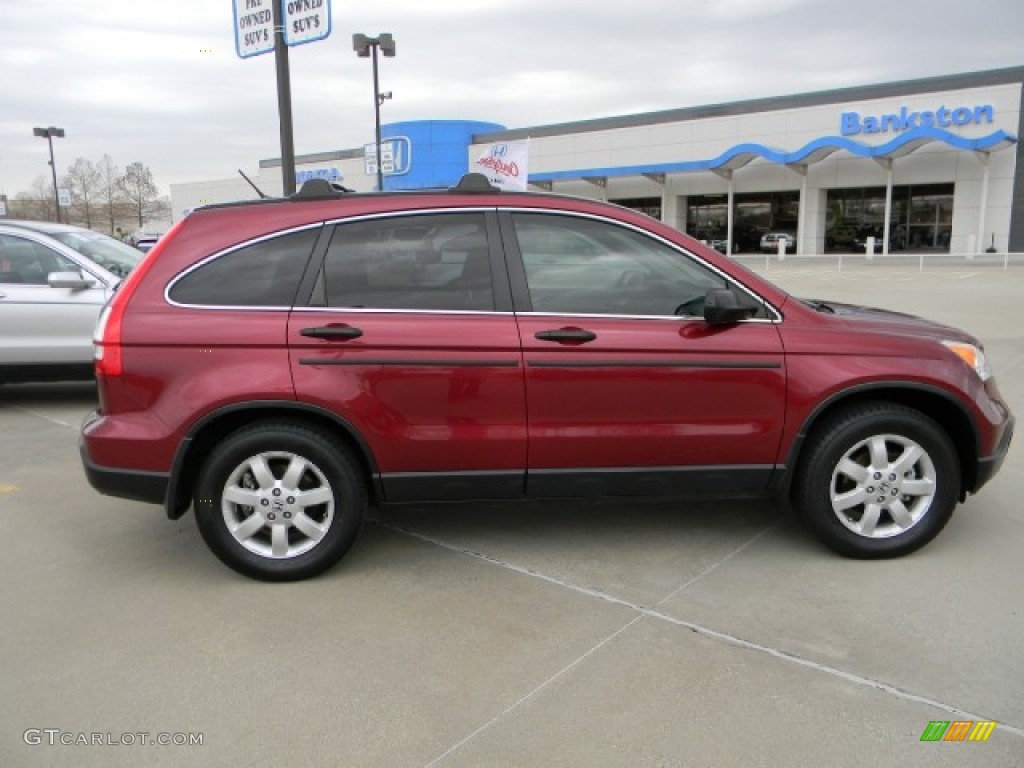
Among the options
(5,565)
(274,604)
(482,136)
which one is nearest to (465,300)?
(274,604)

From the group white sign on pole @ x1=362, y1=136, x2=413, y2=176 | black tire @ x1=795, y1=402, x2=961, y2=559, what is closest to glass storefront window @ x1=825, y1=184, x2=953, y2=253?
white sign on pole @ x1=362, y1=136, x2=413, y2=176

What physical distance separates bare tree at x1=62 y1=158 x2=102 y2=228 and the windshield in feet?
255

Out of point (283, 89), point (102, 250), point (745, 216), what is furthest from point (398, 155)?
point (102, 250)

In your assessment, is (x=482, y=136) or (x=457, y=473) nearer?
(x=457, y=473)

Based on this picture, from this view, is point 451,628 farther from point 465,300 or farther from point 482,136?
point 482,136

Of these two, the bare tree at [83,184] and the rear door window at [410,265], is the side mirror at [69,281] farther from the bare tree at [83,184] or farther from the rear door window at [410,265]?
the bare tree at [83,184]

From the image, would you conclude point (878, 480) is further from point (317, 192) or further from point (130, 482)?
point (130, 482)

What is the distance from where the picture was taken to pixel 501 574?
3799 mm

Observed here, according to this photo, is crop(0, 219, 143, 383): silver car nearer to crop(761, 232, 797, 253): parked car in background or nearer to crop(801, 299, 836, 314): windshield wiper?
crop(801, 299, 836, 314): windshield wiper

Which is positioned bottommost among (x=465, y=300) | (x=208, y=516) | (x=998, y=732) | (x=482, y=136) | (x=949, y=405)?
(x=998, y=732)

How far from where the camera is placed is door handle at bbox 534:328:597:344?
3.58 m

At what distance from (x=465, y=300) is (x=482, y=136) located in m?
46.2

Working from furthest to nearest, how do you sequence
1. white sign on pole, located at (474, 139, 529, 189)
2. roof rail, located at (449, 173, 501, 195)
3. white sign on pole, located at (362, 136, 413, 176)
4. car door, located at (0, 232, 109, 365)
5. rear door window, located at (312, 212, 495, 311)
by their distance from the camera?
1. white sign on pole, located at (362, 136, 413, 176)
2. white sign on pole, located at (474, 139, 529, 189)
3. car door, located at (0, 232, 109, 365)
4. roof rail, located at (449, 173, 501, 195)
5. rear door window, located at (312, 212, 495, 311)

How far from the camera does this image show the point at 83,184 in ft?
254
